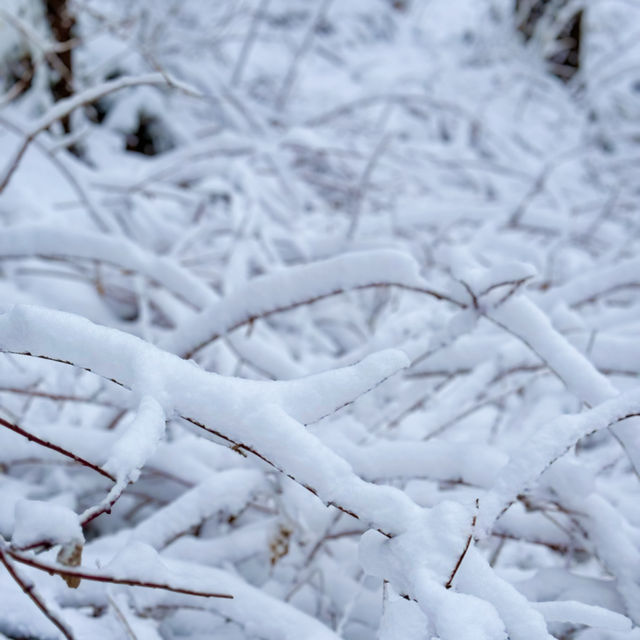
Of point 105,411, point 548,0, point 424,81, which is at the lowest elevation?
point 105,411

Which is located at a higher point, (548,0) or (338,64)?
(548,0)

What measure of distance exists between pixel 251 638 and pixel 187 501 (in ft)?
0.36

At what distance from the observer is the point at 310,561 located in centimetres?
51

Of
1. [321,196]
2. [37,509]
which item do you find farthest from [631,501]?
[321,196]

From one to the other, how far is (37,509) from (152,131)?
154 centimetres

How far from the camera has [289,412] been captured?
0.31 m

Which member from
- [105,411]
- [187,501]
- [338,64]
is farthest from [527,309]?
[338,64]

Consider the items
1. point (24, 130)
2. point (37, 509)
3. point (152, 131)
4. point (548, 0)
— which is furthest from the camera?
point (548, 0)

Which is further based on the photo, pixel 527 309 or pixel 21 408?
pixel 21 408

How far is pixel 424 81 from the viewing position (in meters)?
2.10

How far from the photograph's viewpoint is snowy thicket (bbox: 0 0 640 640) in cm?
30

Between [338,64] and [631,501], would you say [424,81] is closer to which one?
[338,64]

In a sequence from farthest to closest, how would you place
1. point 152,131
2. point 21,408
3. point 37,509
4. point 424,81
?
1. point 424,81
2. point 152,131
3. point 21,408
4. point 37,509

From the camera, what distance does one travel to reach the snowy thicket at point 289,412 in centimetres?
30
